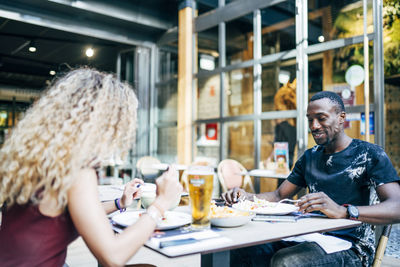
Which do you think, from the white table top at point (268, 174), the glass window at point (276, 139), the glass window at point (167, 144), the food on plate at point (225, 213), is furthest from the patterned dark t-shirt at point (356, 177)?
the glass window at point (167, 144)

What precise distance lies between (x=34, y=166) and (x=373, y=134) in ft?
10.2

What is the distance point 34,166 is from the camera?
992mm

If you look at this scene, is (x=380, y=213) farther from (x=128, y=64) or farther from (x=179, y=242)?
(x=128, y=64)

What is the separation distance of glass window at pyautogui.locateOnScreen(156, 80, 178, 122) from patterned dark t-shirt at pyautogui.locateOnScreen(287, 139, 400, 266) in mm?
4234

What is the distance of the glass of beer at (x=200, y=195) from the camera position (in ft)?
3.86

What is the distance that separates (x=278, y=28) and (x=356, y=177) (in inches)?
122

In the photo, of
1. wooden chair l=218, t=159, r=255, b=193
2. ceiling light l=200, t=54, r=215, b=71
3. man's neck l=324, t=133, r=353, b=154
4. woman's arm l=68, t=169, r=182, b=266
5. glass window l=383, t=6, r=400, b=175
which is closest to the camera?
woman's arm l=68, t=169, r=182, b=266

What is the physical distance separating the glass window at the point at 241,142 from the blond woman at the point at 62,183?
3.62m

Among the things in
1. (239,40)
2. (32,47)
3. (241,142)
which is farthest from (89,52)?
(241,142)

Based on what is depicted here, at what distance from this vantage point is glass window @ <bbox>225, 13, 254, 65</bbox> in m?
4.70

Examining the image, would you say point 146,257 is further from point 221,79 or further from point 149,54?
point 149,54

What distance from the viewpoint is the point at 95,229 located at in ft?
3.01

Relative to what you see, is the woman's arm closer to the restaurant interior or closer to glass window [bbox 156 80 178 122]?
the restaurant interior

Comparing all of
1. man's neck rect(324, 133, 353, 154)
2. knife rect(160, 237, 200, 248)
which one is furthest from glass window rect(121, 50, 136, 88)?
knife rect(160, 237, 200, 248)
